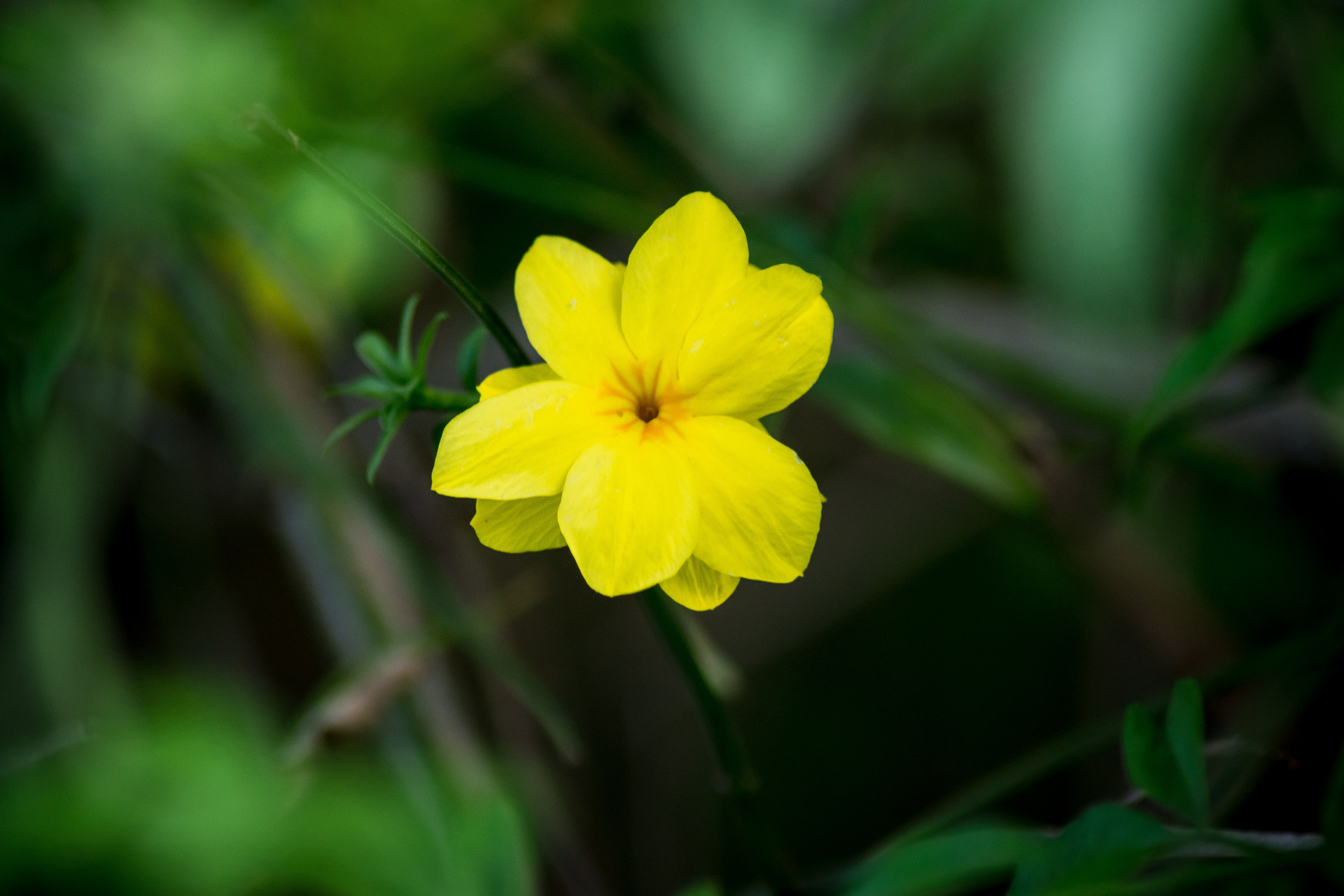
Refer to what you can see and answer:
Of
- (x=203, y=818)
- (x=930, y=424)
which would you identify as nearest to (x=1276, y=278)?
(x=930, y=424)

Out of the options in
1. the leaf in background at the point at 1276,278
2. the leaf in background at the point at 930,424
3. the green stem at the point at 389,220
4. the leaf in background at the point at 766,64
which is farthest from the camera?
the leaf in background at the point at 766,64

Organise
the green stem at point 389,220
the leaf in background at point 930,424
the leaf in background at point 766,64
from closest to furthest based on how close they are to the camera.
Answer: the green stem at point 389,220
the leaf in background at point 930,424
the leaf in background at point 766,64

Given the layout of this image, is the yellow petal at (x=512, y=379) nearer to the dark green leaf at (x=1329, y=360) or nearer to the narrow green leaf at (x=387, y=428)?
the narrow green leaf at (x=387, y=428)

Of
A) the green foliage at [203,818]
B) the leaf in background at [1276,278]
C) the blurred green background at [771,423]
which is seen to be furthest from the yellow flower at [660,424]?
the green foliage at [203,818]

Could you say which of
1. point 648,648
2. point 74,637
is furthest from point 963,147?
point 74,637

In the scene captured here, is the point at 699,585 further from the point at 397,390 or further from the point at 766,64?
the point at 766,64

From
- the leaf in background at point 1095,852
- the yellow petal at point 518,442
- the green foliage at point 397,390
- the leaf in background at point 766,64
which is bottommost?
the leaf in background at point 1095,852

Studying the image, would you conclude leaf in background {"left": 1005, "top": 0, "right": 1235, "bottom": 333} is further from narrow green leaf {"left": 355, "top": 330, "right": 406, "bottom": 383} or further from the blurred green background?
narrow green leaf {"left": 355, "top": 330, "right": 406, "bottom": 383}
